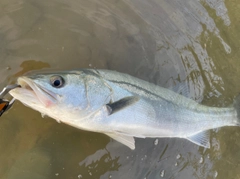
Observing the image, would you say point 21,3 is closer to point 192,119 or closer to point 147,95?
point 147,95

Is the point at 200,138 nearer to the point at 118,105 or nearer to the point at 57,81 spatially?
the point at 118,105

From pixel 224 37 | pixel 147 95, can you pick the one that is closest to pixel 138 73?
pixel 147 95

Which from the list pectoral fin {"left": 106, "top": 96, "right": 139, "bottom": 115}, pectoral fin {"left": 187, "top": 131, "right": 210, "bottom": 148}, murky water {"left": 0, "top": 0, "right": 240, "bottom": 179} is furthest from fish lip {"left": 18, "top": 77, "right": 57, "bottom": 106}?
pectoral fin {"left": 187, "top": 131, "right": 210, "bottom": 148}

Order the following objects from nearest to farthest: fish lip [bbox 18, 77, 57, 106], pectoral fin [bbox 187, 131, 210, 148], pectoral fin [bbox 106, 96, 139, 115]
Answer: fish lip [bbox 18, 77, 57, 106] → pectoral fin [bbox 106, 96, 139, 115] → pectoral fin [bbox 187, 131, 210, 148]

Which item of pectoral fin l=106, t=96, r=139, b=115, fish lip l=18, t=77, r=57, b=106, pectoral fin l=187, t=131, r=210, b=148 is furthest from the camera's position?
pectoral fin l=187, t=131, r=210, b=148

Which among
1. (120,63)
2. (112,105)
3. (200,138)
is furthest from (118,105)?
(200,138)

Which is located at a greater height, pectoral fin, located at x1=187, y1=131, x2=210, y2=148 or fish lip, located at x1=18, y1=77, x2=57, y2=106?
fish lip, located at x1=18, y1=77, x2=57, y2=106

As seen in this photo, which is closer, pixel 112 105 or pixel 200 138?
pixel 112 105

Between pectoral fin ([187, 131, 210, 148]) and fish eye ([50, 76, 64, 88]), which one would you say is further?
pectoral fin ([187, 131, 210, 148])

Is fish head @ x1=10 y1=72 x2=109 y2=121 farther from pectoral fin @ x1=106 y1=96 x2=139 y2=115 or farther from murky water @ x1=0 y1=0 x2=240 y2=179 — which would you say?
murky water @ x1=0 y1=0 x2=240 y2=179
